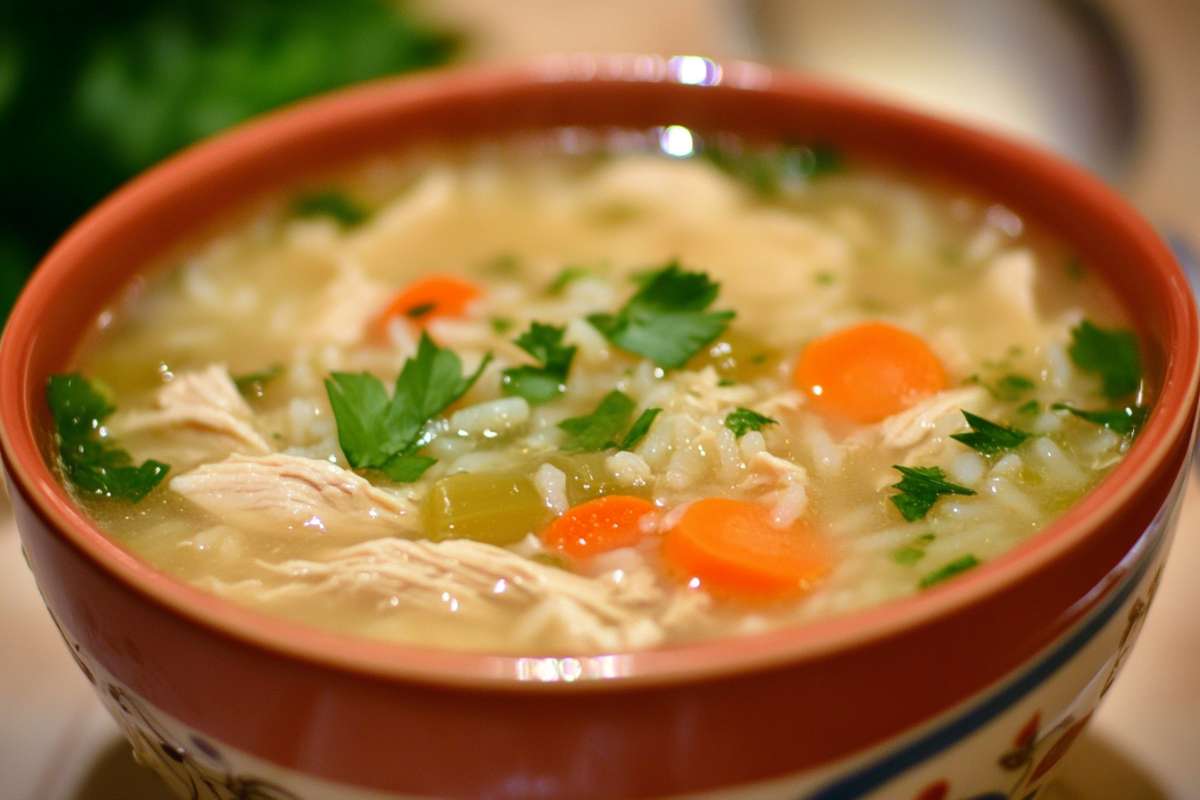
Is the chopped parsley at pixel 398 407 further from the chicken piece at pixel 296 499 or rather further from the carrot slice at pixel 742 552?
the carrot slice at pixel 742 552

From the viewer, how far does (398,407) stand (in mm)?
1767

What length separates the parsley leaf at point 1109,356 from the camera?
5.72 ft

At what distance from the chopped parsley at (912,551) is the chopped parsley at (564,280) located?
0.85 metres

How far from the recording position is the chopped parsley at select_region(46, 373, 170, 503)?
1660mm

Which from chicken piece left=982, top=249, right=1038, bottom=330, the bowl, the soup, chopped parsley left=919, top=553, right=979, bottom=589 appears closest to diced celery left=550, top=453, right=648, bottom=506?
the soup

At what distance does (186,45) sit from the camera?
3783 mm

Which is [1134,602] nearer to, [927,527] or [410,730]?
[927,527]

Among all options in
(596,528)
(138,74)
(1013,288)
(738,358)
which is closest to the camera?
(596,528)

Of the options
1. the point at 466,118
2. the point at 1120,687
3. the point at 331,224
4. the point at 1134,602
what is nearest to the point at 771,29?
the point at 466,118

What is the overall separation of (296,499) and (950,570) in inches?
30.7

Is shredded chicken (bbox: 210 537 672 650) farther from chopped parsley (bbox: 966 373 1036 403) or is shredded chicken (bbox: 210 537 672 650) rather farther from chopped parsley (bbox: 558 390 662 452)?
chopped parsley (bbox: 966 373 1036 403)

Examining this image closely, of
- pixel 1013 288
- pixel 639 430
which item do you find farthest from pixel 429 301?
pixel 1013 288

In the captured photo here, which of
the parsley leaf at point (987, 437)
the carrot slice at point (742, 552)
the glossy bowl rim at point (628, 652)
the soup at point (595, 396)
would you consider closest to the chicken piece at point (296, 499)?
the soup at point (595, 396)

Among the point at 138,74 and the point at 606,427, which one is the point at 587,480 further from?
the point at 138,74
